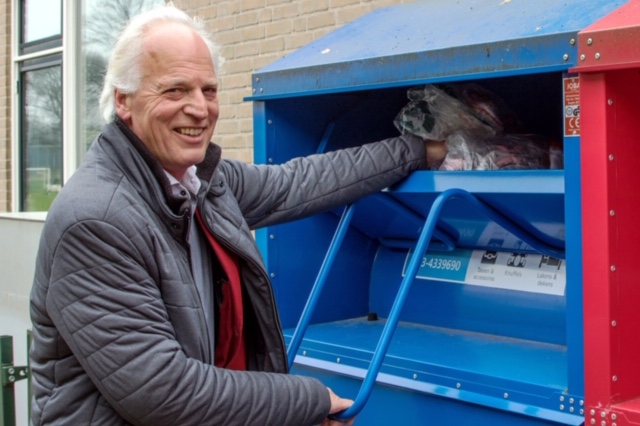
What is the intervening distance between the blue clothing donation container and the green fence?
1.24m

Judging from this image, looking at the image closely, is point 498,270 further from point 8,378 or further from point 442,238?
point 8,378

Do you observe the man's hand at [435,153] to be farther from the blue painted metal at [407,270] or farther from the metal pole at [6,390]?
the metal pole at [6,390]

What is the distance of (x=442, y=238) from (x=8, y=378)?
1.80m

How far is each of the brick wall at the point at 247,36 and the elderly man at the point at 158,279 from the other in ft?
8.01

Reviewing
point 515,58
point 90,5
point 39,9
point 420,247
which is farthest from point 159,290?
point 39,9

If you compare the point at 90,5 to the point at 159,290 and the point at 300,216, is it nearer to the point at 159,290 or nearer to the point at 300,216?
the point at 300,216

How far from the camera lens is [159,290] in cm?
183

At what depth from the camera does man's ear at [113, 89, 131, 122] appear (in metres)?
1.93

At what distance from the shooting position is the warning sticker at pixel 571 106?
74.4 inches

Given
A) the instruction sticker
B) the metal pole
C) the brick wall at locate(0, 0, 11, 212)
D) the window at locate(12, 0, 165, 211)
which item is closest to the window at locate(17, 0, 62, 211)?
the window at locate(12, 0, 165, 211)

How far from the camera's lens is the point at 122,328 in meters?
1.73

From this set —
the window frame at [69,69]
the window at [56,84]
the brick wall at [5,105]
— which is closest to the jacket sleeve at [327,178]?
the window at [56,84]

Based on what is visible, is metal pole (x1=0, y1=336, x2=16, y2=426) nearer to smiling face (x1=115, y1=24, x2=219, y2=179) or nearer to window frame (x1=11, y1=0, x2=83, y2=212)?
smiling face (x1=115, y1=24, x2=219, y2=179)

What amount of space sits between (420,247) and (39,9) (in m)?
5.97
